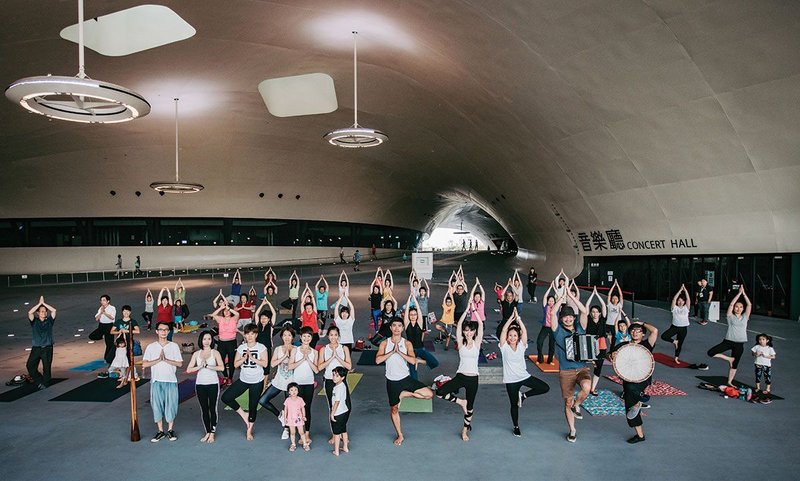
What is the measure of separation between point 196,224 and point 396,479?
40984 millimetres

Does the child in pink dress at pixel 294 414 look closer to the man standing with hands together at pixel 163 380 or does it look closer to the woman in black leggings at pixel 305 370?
the woman in black leggings at pixel 305 370

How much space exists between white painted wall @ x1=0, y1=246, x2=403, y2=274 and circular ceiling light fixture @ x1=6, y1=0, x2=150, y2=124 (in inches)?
1202

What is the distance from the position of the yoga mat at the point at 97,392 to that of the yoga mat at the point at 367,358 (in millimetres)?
4452

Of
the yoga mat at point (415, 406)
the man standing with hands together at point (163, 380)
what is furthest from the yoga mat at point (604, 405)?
the man standing with hands together at point (163, 380)

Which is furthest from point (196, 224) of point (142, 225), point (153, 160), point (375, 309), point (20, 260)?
point (375, 309)

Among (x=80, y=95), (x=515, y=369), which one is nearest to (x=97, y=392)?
(x=80, y=95)

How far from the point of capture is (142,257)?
40.1 meters

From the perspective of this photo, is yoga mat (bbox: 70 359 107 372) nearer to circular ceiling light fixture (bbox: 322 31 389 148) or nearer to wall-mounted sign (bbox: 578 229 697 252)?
circular ceiling light fixture (bbox: 322 31 389 148)

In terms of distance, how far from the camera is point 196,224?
41562mm

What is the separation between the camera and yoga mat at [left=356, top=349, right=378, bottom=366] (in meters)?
10.5

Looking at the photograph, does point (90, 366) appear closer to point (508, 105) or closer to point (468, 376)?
point (468, 376)

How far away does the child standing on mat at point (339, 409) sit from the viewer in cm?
578

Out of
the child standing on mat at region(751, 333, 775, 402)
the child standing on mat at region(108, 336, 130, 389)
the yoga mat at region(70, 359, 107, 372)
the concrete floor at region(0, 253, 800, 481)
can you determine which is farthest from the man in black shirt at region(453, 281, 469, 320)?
the yoga mat at region(70, 359, 107, 372)

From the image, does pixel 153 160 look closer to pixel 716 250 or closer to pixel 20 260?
pixel 20 260
